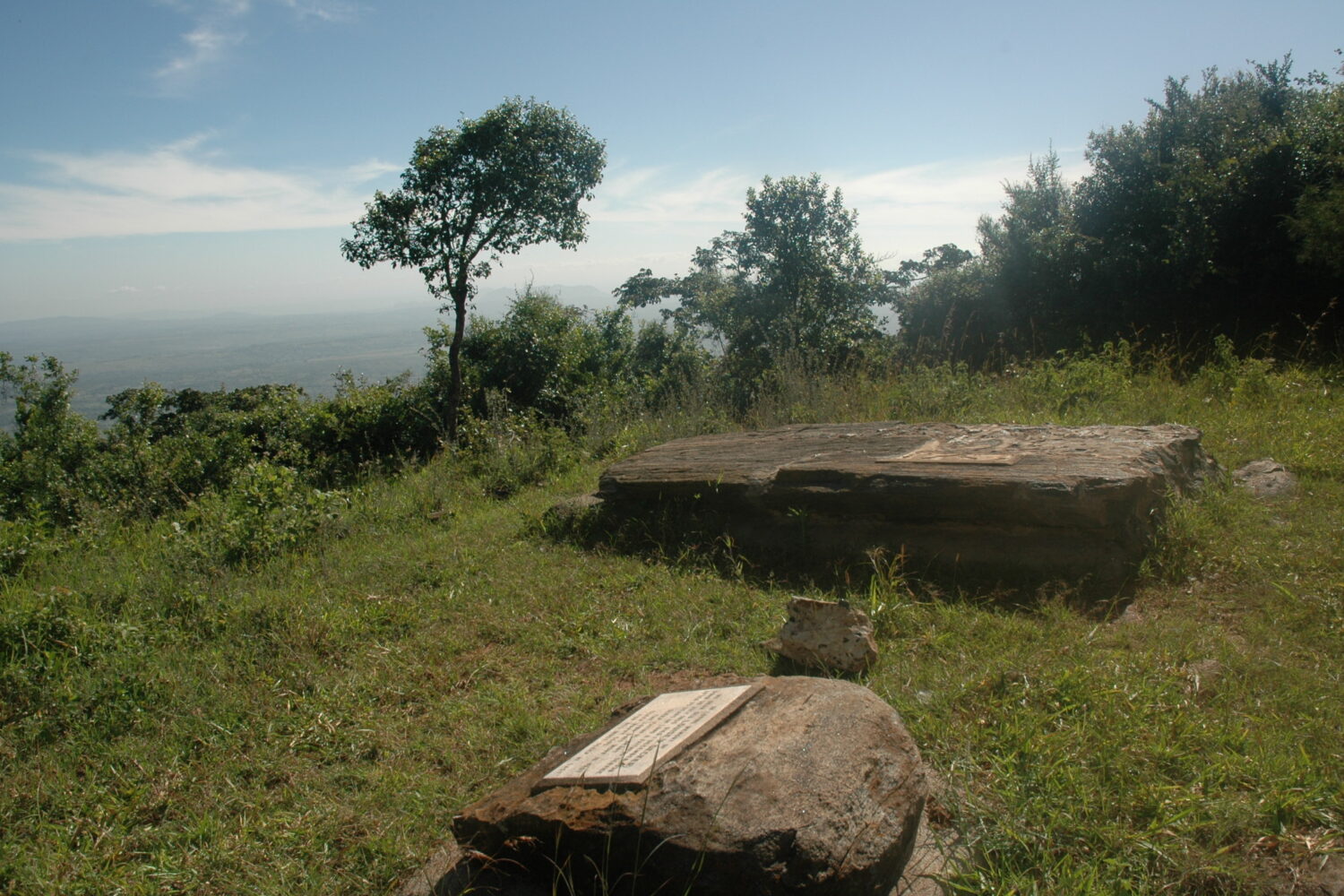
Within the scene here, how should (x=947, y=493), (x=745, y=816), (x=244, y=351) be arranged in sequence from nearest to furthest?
(x=745, y=816)
(x=947, y=493)
(x=244, y=351)

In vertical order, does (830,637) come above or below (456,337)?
below

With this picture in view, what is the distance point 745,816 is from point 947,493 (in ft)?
8.73

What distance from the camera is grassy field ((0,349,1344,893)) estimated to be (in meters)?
2.31

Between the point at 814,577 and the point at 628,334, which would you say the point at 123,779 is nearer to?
the point at 814,577

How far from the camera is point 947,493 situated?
13.7ft

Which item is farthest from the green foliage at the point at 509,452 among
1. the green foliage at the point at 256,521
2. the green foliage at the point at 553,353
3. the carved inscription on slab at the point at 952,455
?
the green foliage at the point at 553,353

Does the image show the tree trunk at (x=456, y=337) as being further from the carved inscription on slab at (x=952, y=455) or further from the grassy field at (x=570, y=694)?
the carved inscription on slab at (x=952, y=455)

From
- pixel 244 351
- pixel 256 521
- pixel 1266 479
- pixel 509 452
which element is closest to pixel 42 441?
pixel 509 452

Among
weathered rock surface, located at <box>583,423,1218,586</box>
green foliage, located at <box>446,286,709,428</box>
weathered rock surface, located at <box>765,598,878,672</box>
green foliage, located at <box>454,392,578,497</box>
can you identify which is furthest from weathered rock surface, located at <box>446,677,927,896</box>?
green foliage, located at <box>446,286,709,428</box>

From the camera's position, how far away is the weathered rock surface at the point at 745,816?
75.4 inches

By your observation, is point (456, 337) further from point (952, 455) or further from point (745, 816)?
point (745, 816)

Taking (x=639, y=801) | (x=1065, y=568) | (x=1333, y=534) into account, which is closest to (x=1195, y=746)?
(x=1065, y=568)

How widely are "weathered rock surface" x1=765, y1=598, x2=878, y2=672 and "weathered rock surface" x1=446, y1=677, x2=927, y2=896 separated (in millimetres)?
893

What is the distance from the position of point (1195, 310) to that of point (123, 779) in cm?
1239
